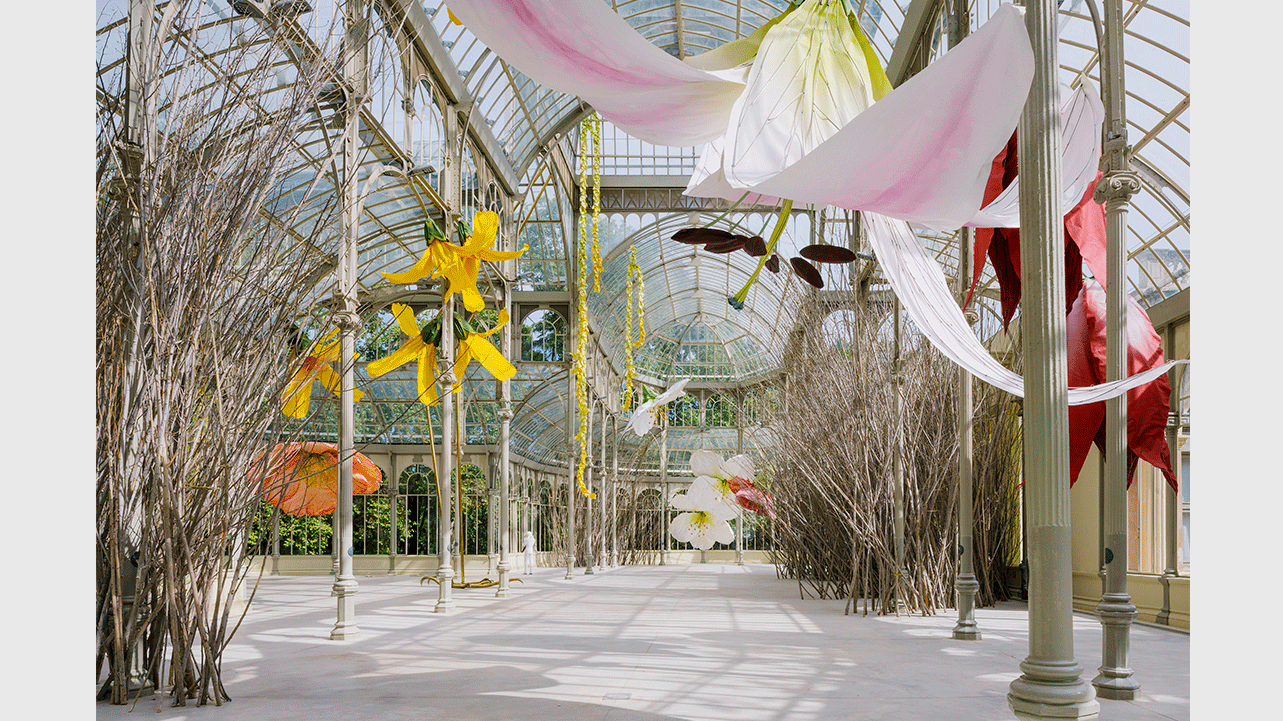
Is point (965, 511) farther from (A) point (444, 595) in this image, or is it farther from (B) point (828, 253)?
(A) point (444, 595)

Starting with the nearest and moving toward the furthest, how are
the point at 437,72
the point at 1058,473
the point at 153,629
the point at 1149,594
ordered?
1. the point at 1058,473
2. the point at 153,629
3. the point at 1149,594
4. the point at 437,72

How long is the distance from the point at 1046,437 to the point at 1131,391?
2.76 meters

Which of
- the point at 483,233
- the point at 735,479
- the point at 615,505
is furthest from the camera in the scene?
the point at 615,505

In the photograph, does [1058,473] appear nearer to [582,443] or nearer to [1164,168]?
[1164,168]

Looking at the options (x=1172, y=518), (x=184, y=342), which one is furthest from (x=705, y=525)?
(x=184, y=342)

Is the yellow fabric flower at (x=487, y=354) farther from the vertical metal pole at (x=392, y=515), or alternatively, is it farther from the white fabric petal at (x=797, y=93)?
the vertical metal pole at (x=392, y=515)

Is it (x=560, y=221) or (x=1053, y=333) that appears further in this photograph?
(x=560, y=221)

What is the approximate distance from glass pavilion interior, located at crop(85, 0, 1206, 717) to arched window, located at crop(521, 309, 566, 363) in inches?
2.3

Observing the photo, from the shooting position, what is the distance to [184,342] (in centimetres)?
394

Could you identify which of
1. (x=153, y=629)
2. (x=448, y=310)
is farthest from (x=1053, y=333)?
(x=448, y=310)

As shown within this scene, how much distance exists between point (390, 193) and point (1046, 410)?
39.2 ft

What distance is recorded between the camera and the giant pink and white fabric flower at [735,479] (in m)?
13.4

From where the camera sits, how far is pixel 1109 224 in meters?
4.12
